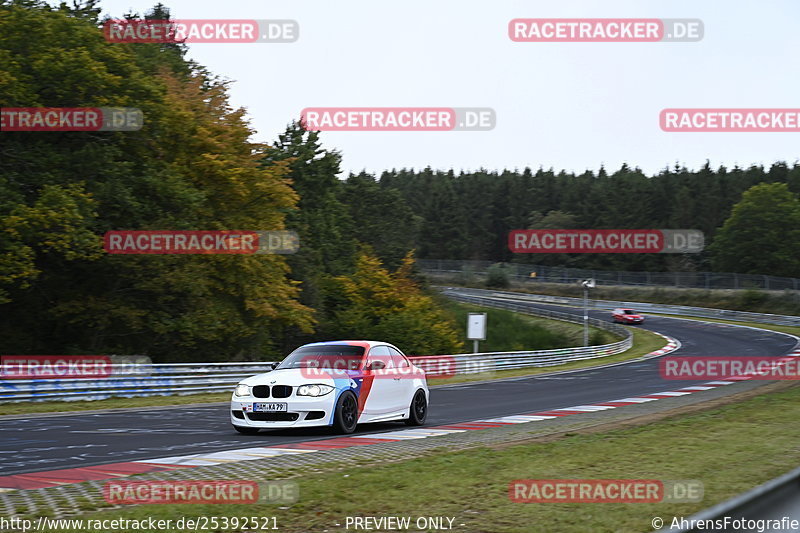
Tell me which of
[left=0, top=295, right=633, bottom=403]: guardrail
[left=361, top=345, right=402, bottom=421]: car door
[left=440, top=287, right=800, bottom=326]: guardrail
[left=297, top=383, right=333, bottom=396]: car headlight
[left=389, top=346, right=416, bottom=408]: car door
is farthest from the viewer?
[left=440, top=287, right=800, bottom=326]: guardrail

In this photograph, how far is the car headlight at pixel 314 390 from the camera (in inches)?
516

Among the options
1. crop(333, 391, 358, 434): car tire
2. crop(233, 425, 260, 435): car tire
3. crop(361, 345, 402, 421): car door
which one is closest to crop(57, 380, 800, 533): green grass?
crop(333, 391, 358, 434): car tire

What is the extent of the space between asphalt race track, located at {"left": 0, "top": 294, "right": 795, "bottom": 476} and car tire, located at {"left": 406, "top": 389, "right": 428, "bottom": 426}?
0.71 feet

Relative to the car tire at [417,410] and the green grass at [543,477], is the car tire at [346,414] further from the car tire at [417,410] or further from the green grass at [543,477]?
the green grass at [543,477]

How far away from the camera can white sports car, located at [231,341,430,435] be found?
13.1 m

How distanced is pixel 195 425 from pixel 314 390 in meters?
3.22

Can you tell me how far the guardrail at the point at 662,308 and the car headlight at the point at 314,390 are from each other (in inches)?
2532

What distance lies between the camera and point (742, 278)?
82750mm

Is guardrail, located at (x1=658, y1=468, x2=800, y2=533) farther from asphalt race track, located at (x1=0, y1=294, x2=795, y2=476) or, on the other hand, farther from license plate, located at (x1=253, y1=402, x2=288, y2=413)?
license plate, located at (x1=253, y1=402, x2=288, y2=413)

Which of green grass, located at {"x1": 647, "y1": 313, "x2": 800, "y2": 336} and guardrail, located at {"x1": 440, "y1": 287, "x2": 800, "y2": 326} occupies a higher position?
guardrail, located at {"x1": 440, "y1": 287, "x2": 800, "y2": 326}

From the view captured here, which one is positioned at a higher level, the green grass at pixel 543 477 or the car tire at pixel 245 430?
the green grass at pixel 543 477

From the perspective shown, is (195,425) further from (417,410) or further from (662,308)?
(662,308)

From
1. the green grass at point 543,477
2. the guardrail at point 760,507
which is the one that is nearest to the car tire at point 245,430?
the green grass at point 543,477

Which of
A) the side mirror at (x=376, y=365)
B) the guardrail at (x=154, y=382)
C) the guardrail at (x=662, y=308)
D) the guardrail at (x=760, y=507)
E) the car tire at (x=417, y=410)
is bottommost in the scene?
the guardrail at (x=662, y=308)
